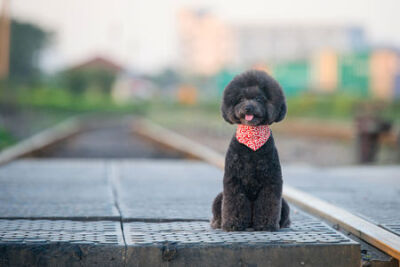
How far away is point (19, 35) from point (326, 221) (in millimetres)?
70451

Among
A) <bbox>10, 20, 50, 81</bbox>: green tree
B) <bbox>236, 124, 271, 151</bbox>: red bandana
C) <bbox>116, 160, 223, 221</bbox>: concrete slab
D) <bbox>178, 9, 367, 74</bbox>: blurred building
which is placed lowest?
<bbox>116, 160, 223, 221</bbox>: concrete slab

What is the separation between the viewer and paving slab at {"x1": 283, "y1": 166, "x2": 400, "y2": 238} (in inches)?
205

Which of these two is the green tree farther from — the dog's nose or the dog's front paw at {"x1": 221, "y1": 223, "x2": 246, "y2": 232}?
the dog's nose

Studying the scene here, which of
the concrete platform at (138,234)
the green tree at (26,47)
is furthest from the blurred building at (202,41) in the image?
the concrete platform at (138,234)

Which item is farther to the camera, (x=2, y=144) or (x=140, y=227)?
(x=2, y=144)

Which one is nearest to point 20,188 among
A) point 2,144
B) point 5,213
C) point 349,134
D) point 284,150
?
point 5,213

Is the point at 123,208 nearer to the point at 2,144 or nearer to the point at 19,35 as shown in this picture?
the point at 2,144

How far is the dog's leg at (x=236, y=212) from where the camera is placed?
4.22 meters

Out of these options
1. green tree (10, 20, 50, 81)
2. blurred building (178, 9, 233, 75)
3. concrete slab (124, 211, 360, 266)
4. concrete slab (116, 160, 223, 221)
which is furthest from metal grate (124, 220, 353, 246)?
blurred building (178, 9, 233, 75)

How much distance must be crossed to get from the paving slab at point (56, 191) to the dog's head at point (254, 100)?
135cm

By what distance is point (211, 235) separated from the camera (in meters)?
4.11

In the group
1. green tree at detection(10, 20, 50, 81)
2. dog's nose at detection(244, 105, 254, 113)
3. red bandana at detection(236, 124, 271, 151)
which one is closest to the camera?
dog's nose at detection(244, 105, 254, 113)

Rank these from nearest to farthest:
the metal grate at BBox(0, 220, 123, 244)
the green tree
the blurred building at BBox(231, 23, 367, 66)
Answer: the metal grate at BBox(0, 220, 123, 244) → the green tree → the blurred building at BBox(231, 23, 367, 66)

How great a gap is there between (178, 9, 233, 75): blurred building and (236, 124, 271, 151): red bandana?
146 m
